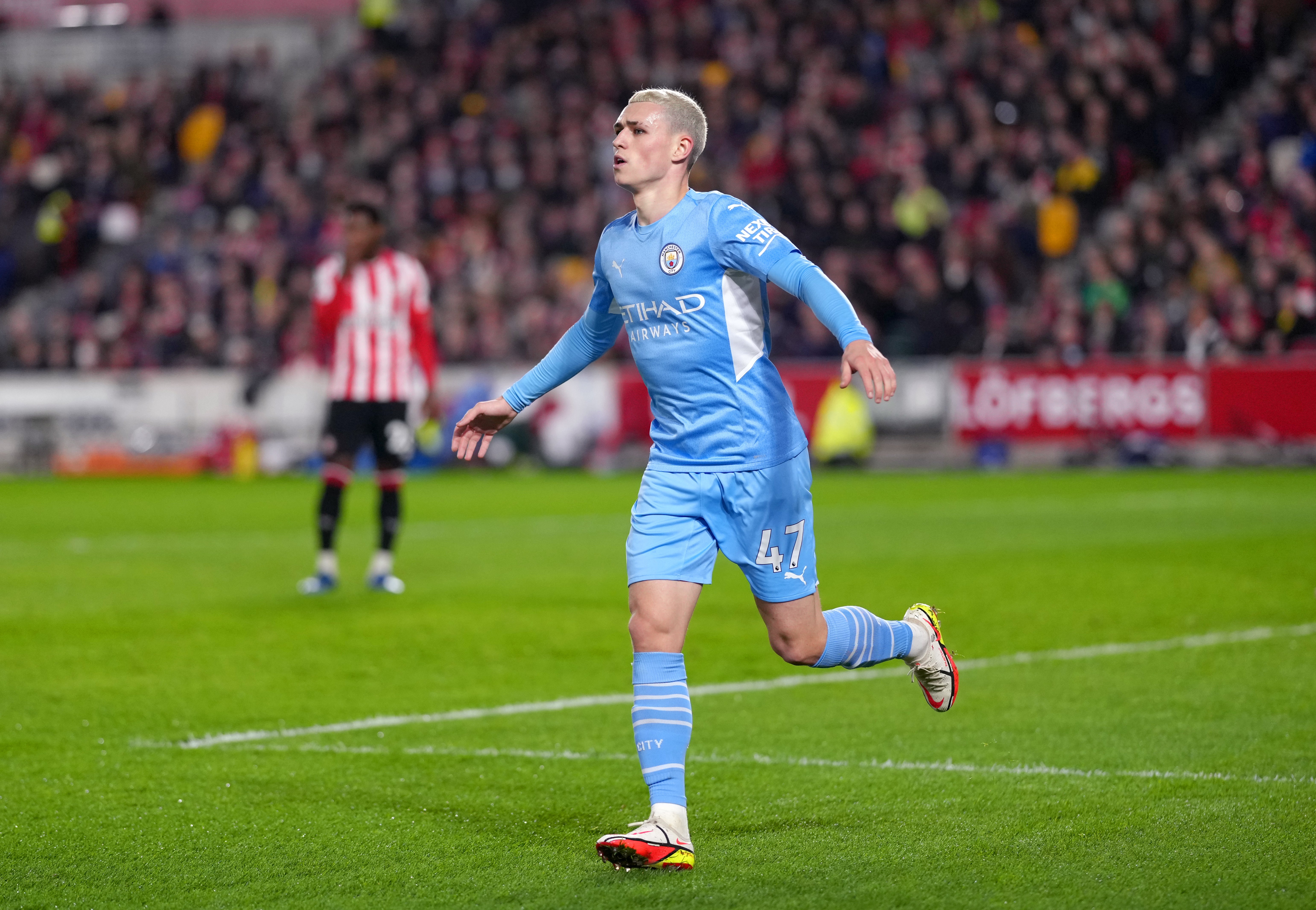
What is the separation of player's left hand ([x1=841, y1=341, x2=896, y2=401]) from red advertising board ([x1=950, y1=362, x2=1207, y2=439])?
16652mm

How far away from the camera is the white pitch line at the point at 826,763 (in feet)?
16.9

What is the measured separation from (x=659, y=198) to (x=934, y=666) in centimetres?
175

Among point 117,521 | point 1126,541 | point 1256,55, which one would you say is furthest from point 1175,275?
point 117,521

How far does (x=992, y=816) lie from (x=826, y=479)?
15510 mm

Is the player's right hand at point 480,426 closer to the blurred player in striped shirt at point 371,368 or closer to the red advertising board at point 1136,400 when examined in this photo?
the blurred player in striped shirt at point 371,368

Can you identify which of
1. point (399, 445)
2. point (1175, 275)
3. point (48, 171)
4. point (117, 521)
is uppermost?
point (48, 171)

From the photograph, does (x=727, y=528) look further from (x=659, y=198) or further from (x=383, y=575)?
(x=383, y=575)

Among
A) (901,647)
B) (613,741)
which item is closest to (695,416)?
(901,647)

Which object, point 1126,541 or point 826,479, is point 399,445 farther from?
point 826,479

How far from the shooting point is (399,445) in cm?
1042

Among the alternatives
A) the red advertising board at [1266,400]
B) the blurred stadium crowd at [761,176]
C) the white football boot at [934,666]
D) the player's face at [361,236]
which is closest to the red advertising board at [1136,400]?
the red advertising board at [1266,400]

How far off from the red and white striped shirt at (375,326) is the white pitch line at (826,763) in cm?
467

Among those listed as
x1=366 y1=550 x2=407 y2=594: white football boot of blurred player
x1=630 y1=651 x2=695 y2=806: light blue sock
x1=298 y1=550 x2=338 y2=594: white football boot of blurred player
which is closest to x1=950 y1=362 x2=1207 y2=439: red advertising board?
x1=366 y1=550 x2=407 y2=594: white football boot of blurred player

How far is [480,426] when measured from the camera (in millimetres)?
5109
